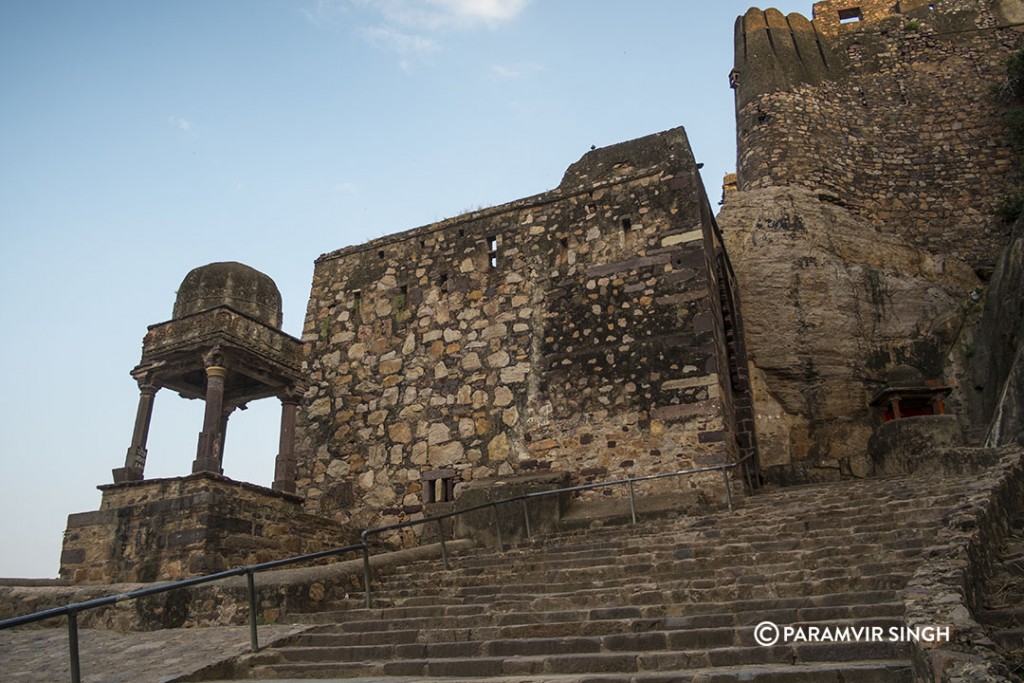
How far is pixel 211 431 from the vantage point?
12.7 m

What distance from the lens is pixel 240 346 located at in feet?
44.8

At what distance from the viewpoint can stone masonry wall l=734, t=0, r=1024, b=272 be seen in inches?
721

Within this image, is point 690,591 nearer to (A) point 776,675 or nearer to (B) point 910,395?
(A) point 776,675

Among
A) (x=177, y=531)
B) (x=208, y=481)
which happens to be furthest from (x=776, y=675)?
(x=208, y=481)

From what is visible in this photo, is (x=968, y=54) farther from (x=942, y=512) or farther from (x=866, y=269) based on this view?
(x=942, y=512)

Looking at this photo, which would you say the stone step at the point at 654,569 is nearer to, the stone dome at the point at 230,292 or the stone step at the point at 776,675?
the stone step at the point at 776,675

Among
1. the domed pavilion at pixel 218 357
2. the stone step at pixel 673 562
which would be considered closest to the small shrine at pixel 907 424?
the stone step at pixel 673 562

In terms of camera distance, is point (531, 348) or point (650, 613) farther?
point (531, 348)

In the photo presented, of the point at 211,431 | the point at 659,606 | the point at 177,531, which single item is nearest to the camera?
the point at 659,606

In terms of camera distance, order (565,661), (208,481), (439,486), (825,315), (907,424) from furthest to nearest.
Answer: (825,315)
(907,424)
(439,486)
(208,481)
(565,661)

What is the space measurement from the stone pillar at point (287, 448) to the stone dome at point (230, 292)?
A: 1383 millimetres

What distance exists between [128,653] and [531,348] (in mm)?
6522

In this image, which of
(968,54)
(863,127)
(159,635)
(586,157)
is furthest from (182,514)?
(968,54)

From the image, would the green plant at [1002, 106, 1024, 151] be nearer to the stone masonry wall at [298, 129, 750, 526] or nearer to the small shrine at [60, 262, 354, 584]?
the stone masonry wall at [298, 129, 750, 526]
